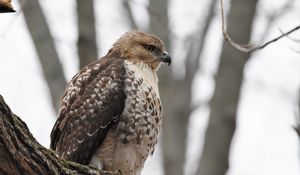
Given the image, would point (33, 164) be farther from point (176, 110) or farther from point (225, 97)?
point (176, 110)

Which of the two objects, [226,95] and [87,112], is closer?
[87,112]

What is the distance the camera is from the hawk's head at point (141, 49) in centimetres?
677

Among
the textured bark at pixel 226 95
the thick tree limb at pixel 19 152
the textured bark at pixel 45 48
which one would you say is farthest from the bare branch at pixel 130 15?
the thick tree limb at pixel 19 152

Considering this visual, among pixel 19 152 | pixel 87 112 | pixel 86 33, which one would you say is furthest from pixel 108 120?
pixel 86 33

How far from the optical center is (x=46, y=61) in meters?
8.16

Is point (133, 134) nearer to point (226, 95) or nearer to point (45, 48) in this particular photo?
point (226, 95)

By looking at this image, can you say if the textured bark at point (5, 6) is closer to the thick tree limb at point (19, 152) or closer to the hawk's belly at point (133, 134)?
the thick tree limb at point (19, 152)

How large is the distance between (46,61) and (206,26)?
4717mm

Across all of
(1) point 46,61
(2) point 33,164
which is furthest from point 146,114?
(1) point 46,61

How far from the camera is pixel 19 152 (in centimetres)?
357

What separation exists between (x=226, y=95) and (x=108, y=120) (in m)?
2.82

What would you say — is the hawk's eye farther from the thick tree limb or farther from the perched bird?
the thick tree limb

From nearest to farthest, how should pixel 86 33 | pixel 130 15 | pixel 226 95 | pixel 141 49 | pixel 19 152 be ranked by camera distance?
pixel 19 152
pixel 141 49
pixel 86 33
pixel 226 95
pixel 130 15

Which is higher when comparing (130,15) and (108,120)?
(130,15)
